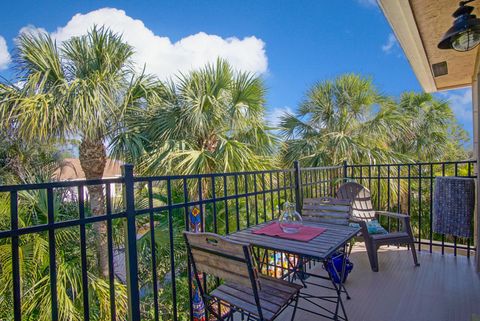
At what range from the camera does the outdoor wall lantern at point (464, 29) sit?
193 cm

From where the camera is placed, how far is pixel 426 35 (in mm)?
2715

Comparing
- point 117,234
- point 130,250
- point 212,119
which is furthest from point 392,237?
point 117,234

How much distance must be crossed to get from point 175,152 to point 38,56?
129 inches

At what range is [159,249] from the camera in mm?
4234

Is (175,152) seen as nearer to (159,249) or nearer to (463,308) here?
(159,249)

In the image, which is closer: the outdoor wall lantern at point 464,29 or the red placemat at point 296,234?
the red placemat at point 296,234

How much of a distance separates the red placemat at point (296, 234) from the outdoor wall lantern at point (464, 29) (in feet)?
5.94

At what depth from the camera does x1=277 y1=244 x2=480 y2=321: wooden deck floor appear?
6.87 ft

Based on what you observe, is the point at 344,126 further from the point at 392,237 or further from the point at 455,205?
the point at 392,237

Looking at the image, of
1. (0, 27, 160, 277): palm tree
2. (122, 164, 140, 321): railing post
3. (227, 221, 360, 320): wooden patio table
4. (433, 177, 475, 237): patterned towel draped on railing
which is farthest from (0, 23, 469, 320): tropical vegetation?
(122, 164, 140, 321): railing post

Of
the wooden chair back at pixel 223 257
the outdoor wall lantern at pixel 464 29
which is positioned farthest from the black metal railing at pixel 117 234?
the outdoor wall lantern at pixel 464 29

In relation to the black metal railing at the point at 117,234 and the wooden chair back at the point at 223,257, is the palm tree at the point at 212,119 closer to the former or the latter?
the black metal railing at the point at 117,234

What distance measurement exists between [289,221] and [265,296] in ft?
1.92

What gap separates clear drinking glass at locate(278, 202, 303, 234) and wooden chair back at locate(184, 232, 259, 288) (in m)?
0.59
